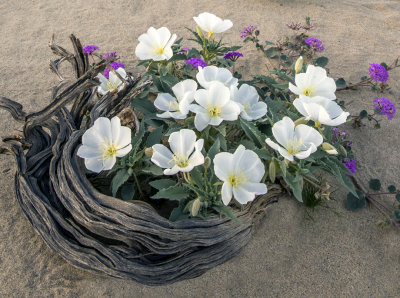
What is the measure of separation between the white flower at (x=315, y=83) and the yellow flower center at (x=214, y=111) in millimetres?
412

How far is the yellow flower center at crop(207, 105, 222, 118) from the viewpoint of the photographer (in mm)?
1488

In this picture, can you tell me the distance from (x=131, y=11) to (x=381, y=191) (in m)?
2.89

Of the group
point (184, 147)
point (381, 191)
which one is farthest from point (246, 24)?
point (184, 147)

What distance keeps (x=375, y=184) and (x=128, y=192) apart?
131 cm

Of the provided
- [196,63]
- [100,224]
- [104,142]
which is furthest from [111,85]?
[100,224]

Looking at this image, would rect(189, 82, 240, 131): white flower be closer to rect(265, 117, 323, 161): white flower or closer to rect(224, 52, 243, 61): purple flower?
rect(265, 117, 323, 161): white flower

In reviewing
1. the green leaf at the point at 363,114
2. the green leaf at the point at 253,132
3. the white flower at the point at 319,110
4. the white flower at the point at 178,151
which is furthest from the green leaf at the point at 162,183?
the green leaf at the point at 363,114

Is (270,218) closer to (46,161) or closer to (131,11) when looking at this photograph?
(46,161)

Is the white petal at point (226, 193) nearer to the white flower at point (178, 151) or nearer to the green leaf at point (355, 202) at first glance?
the white flower at point (178, 151)

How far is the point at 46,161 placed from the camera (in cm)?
177

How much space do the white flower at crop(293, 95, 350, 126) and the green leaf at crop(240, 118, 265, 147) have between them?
216mm

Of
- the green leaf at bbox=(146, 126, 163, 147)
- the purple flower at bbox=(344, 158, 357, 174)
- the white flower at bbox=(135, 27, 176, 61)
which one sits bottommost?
the purple flower at bbox=(344, 158, 357, 174)

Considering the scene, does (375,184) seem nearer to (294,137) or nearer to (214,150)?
(294,137)

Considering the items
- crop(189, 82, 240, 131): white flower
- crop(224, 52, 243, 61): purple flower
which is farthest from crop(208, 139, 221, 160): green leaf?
crop(224, 52, 243, 61): purple flower
